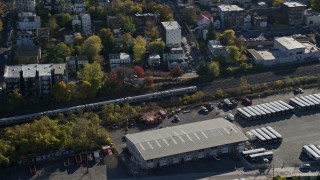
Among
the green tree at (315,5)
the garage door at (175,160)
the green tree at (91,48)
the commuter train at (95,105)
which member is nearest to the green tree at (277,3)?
the green tree at (315,5)

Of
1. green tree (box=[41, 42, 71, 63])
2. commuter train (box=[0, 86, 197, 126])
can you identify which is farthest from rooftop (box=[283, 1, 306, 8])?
green tree (box=[41, 42, 71, 63])

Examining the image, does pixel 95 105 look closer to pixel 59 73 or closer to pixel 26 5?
pixel 59 73

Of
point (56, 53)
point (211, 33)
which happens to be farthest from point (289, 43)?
point (56, 53)

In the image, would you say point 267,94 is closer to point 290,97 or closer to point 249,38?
point 290,97

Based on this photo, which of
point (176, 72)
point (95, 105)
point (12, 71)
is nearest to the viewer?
point (95, 105)

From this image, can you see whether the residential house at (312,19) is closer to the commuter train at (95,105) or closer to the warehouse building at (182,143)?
the commuter train at (95,105)

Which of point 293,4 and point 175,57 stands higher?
point 293,4

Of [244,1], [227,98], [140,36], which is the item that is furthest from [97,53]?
[244,1]
